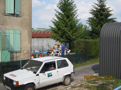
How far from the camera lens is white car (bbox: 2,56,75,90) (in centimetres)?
619

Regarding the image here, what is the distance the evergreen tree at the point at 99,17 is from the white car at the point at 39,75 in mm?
21334

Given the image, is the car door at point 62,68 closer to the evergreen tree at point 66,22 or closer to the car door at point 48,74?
the car door at point 48,74

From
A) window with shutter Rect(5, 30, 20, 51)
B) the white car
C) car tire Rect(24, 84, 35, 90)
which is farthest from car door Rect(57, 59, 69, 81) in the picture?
window with shutter Rect(5, 30, 20, 51)

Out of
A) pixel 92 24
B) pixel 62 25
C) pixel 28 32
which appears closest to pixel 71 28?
pixel 62 25

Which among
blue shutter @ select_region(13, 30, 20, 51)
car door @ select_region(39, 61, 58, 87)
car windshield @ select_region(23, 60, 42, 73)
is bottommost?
car door @ select_region(39, 61, 58, 87)

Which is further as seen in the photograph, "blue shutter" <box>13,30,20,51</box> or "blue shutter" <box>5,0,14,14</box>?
"blue shutter" <box>13,30,20,51</box>

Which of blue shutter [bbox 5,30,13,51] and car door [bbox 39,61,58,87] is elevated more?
blue shutter [bbox 5,30,13,51]

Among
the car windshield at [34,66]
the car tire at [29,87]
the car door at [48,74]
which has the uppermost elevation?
the car windshield at [34,66]

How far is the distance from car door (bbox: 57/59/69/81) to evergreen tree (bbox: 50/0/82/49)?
1469 cm

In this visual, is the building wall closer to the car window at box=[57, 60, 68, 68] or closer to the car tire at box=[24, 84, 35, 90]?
the car window at box=[57, 60, 68, 68]

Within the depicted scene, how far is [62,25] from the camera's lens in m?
22.4

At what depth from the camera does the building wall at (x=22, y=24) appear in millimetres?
12935

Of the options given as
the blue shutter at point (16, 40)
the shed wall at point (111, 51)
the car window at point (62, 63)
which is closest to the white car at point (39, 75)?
the car window at point (62, 63)

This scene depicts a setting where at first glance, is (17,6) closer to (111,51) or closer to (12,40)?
(12,40)
